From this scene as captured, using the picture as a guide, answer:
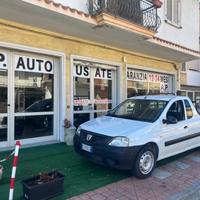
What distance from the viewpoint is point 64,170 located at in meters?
5.30

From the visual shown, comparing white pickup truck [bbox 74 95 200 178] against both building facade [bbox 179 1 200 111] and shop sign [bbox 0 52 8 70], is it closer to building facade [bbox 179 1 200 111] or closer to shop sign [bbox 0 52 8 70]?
shop sign [bbox 0 52 8 70]

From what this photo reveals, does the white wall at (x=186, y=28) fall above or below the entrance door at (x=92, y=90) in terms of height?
above

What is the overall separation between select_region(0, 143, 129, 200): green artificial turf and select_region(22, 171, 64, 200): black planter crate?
133 millimetres

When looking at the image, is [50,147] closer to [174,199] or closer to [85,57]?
[85,57]

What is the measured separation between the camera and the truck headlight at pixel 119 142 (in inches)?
188

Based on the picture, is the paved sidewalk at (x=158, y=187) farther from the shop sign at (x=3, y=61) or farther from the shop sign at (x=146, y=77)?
the shop sign at (x=146, y=77)

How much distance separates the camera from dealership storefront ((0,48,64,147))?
6.84 metres

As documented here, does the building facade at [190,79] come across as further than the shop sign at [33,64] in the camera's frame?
Yes

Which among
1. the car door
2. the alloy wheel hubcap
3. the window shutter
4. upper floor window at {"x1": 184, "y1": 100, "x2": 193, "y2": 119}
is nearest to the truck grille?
the alloy wheel hubcap

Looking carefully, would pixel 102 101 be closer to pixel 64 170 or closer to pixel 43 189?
pixel 64 170

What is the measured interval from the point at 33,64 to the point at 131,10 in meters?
3.69

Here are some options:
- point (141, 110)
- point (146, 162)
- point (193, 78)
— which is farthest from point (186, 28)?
point (146, 162)

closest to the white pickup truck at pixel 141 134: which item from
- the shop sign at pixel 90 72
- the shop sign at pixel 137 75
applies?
the shop sign at pixel 90 72

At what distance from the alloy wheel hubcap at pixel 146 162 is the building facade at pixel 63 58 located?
345 centimetres
